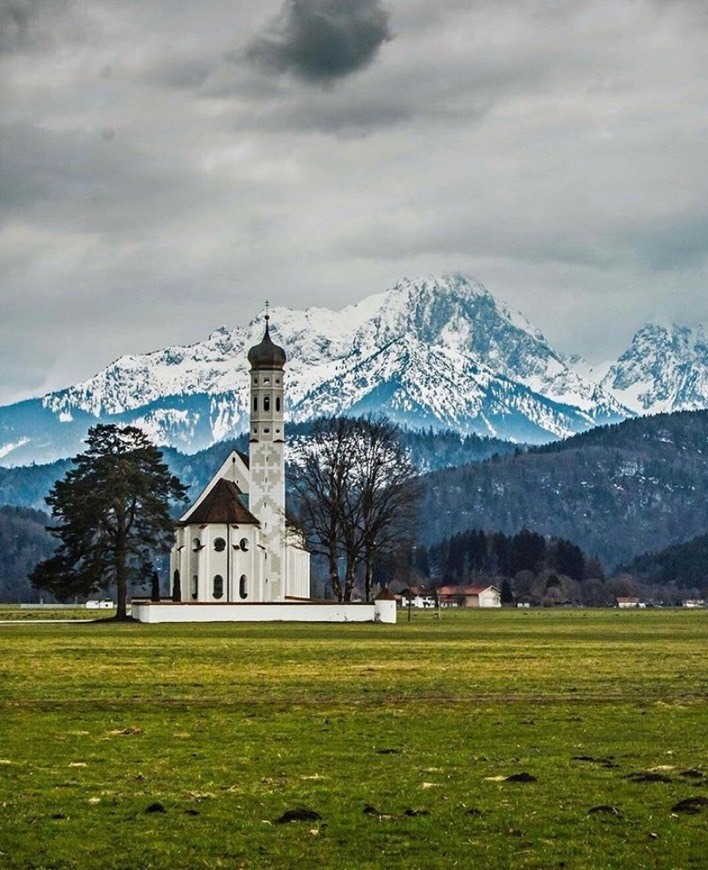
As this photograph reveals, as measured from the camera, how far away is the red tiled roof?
383ft

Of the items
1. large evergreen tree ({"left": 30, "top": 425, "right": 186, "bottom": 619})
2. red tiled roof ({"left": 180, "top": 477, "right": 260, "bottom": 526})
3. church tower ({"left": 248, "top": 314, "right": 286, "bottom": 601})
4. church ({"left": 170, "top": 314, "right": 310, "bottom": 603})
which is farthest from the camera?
church tower ({"left": 248, "top": 314, "right": 286, "bottom": 601})

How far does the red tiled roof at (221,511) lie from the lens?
383 feet

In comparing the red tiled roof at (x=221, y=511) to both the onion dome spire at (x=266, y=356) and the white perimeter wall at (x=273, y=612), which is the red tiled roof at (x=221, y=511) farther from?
the white perimeter wall at (x=273, y=612)

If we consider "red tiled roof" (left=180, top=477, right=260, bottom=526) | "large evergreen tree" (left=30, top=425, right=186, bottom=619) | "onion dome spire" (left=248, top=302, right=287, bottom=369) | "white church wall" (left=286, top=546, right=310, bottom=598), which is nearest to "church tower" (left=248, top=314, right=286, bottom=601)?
"onion dome spire" (left=248, top=302, right=287, bottom=369)

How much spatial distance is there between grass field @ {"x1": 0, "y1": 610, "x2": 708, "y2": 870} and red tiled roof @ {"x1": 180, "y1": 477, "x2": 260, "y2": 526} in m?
72.4

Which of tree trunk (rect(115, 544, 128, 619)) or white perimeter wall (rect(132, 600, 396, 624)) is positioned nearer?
white perimeter wall (rect(132, 600, 396, 624))

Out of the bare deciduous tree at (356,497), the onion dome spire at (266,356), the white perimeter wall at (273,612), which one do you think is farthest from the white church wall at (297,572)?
the white perimeter wall at (273,612)

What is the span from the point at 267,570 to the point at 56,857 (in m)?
104

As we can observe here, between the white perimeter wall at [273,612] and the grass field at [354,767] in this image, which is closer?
the grass field at [354,767]

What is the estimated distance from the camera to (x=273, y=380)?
129000 mm

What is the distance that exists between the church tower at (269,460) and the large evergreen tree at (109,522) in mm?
13386

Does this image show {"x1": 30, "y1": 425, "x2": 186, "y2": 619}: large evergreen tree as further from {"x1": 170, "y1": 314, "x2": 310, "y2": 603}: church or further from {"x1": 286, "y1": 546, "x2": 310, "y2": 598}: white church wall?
{"x1": 286, "y1": 546, "x2": 310, "y2": 598}: white church wall

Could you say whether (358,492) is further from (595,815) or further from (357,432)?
(595,815)

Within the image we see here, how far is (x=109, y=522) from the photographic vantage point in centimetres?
10556
